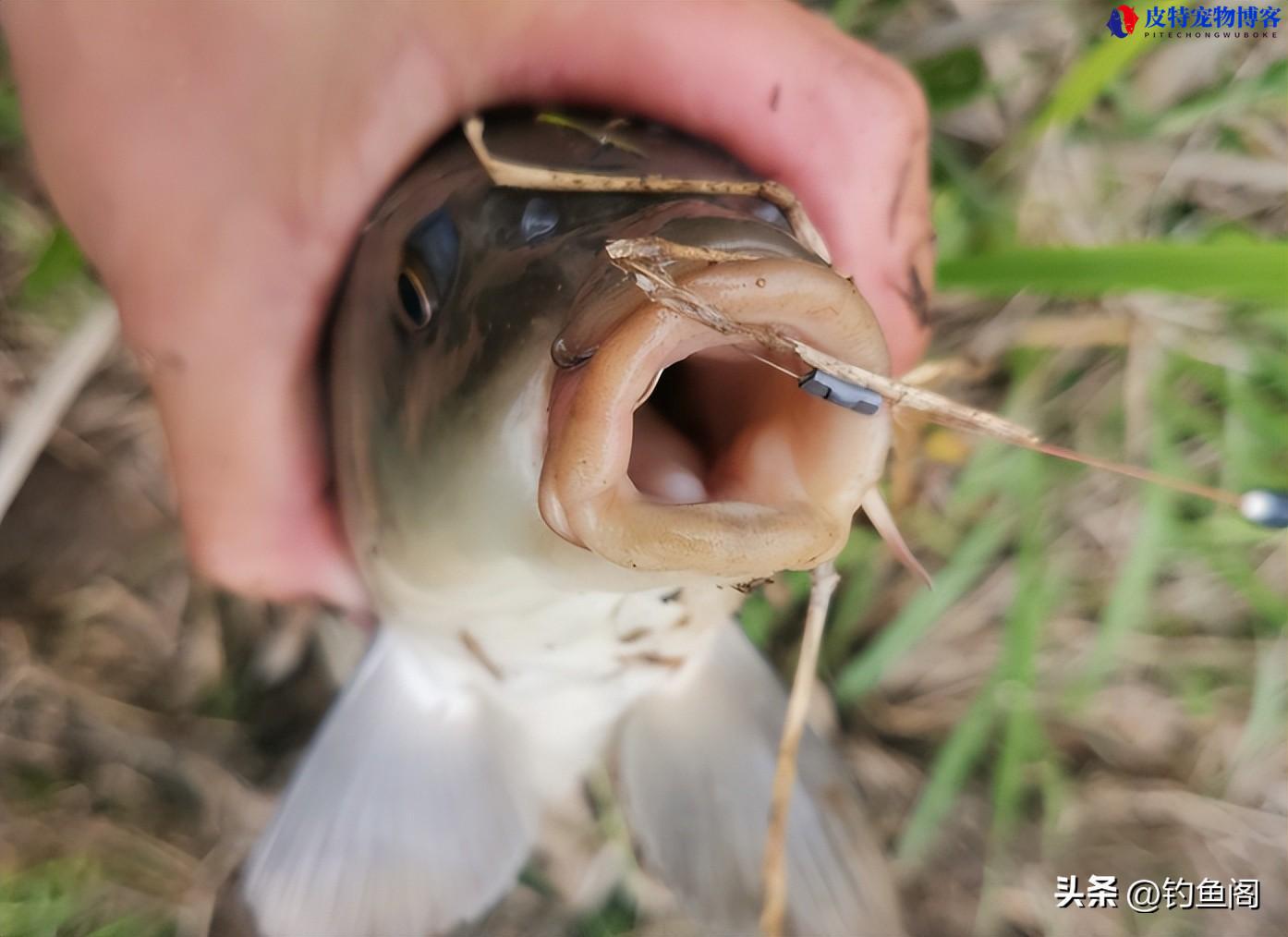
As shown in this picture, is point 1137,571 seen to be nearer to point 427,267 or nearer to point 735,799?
point 735,799

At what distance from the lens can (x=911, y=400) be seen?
726 mm

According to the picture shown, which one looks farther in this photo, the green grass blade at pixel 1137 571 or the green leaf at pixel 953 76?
the green grass blade at pixel 1137 571

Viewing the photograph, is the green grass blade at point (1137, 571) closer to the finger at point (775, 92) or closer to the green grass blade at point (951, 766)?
the green grass blade at point (951, 766)

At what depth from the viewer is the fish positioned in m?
0.71

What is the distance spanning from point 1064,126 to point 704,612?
1207 millimetres

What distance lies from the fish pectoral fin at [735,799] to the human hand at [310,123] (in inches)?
27.0

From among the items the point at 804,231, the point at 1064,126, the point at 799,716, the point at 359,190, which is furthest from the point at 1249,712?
the point at 359,190

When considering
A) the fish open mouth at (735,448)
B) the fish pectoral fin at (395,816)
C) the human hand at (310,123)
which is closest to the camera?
the fish open mouth at (735,448)

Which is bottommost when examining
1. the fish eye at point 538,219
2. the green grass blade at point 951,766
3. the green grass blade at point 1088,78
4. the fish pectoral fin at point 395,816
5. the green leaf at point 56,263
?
the green grass blade at point 951,766

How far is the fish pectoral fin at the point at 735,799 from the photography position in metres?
1.67

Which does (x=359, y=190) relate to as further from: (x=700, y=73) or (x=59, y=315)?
(x=59, y=315)

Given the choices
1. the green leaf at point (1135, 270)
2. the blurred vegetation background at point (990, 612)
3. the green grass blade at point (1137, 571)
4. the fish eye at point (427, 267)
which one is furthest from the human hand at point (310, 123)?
the green grass blade at point (1137, 571)

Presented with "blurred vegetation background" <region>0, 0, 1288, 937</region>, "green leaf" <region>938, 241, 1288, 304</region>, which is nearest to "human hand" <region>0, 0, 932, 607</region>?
"green leaf" <region>938, 241, 1288, 304</region>

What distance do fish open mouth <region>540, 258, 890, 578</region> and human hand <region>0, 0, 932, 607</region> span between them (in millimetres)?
520
